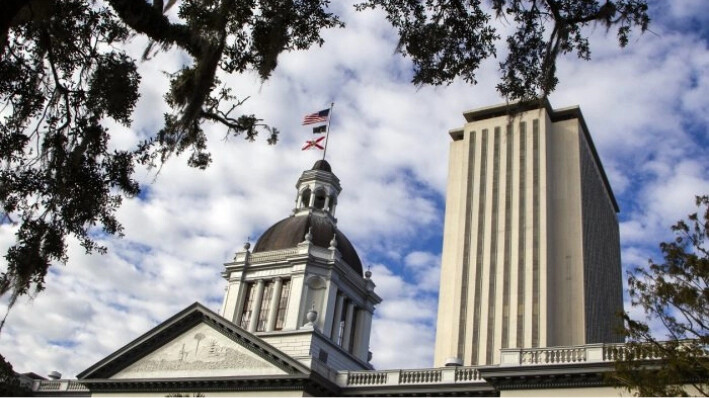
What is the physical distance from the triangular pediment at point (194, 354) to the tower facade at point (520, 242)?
39.4m

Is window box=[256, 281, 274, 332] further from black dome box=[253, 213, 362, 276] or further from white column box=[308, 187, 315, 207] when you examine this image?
white column box=[308, 187, 315, 207]

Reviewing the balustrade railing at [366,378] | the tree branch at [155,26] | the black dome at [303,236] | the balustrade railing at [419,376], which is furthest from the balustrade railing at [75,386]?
the tree branch at [155,26]

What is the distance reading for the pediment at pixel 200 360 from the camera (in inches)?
1308

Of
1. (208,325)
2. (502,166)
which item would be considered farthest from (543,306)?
(208,325)

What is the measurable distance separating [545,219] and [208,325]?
47645 mm

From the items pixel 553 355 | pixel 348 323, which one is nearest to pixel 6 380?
pixel 348 323

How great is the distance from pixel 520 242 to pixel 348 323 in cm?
3677

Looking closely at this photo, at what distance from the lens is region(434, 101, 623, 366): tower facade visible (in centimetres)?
7081

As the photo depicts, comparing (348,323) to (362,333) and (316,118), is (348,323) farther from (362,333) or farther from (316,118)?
(316,118)

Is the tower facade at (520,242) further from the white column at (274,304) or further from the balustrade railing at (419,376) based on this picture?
the balustrade railing at (419,376)

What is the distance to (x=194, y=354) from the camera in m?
34.8

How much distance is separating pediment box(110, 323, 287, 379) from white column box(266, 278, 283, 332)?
5.53m

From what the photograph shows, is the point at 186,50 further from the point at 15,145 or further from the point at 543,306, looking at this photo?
the point at 543,306

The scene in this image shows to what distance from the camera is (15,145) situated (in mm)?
10539
